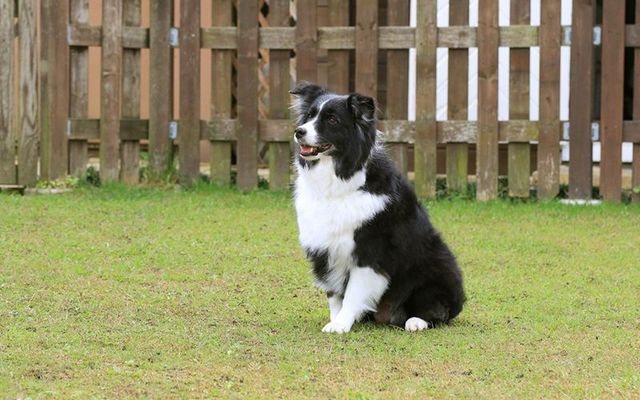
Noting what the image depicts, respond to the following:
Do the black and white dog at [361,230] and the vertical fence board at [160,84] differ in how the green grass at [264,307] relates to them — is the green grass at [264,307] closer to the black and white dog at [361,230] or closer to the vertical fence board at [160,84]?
the black and white dog at [361,230]

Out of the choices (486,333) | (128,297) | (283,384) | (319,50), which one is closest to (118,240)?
(128,297)

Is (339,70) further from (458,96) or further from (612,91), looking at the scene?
(612,91)

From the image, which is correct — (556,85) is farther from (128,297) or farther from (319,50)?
(128,297)

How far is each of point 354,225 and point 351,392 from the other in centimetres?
171

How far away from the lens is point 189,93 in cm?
1275

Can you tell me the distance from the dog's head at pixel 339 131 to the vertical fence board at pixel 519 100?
201 inches

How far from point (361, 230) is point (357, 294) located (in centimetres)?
35

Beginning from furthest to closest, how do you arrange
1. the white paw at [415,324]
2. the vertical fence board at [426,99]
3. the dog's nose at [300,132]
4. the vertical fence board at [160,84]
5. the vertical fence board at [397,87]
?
the vertical fence board at [160,84]
the vertical fence board at [397,87]
the vertical fence board at [426,99]
the white paw at [415,324]
the dog's nose at [300,132]

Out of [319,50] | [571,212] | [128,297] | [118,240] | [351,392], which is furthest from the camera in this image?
[319,50]

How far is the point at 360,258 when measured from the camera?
7.20m

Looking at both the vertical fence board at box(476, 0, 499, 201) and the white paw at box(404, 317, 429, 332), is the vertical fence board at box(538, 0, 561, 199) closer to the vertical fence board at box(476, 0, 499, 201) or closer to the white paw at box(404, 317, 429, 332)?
the vertical fence board at box(476, 0, 499, 201)

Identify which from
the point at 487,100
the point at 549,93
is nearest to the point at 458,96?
the point at 487,100

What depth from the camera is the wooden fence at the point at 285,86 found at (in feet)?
39.7

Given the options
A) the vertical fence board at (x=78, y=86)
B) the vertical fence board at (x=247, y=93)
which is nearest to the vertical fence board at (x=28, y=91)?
the vertical fence board at (x=78, y=86)
